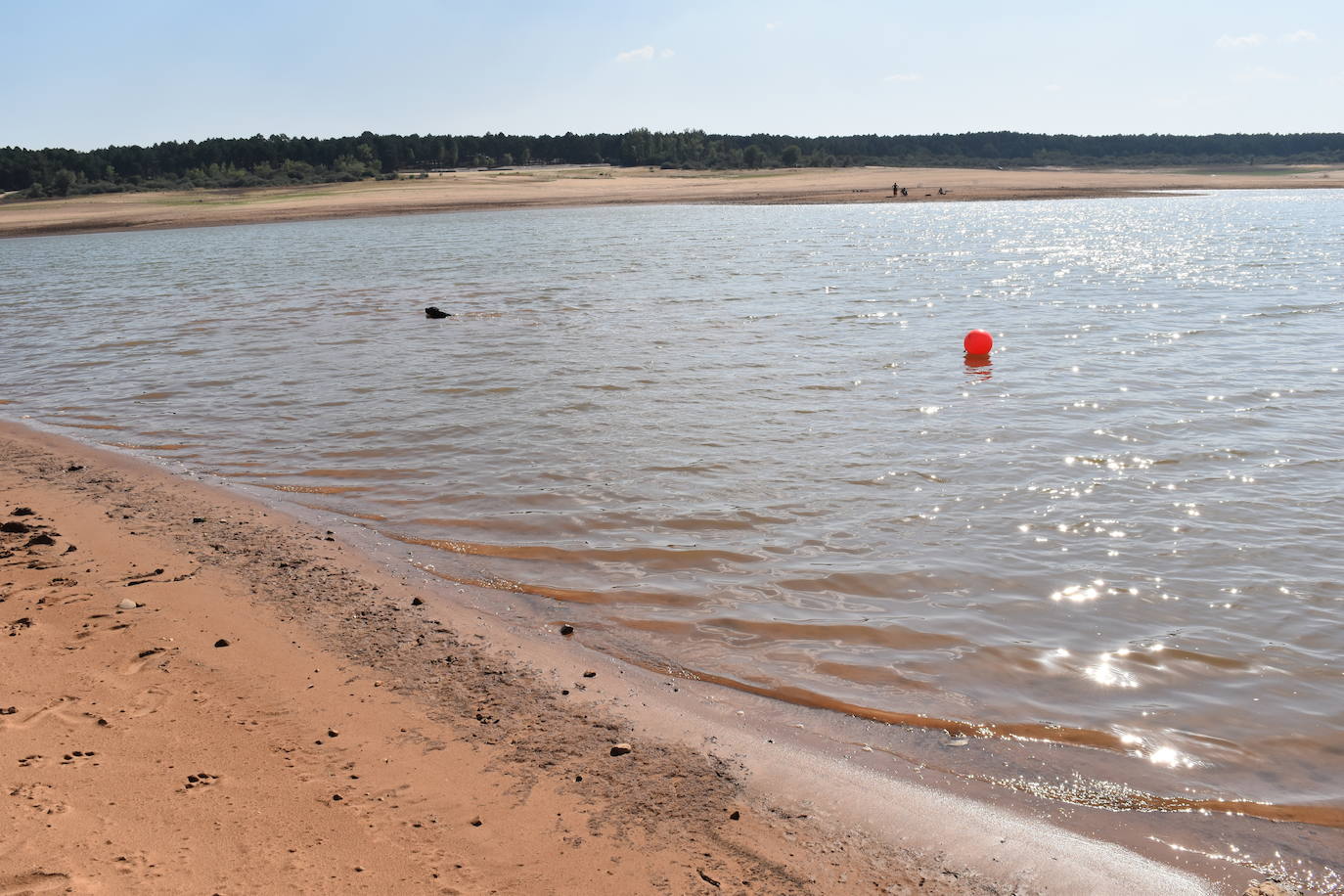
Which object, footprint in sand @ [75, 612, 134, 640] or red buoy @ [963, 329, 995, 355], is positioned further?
red buoy @ [963, 329, 995, 355]

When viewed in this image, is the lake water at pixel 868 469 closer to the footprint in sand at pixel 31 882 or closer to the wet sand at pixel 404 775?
the wet sand at pixel 404 775

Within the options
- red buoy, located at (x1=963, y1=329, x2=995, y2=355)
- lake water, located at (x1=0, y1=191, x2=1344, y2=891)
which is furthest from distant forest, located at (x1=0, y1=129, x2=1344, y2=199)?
red buoy, located at (x1=963, y1=329, x2=995, y2=355)

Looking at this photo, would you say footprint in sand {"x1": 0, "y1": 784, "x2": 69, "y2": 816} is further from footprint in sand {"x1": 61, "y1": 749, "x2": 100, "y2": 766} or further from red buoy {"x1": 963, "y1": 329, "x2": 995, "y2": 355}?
red buoy {"x1": 963, "y1": 329, "x2": 995, "y2": 355}

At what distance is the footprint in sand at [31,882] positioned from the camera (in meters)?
2.81

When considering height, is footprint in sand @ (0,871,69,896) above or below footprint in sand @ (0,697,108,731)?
above

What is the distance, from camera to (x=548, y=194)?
224ft

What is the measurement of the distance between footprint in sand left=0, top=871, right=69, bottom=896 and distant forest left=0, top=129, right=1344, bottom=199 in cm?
8617

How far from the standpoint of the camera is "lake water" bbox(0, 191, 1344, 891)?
4.87 meters

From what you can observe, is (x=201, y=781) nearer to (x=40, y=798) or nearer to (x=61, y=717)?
(x=40, y=798)

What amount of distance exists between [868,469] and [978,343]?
18.4ft

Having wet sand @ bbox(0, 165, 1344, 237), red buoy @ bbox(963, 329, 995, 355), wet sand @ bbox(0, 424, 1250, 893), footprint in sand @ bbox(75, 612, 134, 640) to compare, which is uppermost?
wet sand @ bbox(0, 165, 1344, 237)

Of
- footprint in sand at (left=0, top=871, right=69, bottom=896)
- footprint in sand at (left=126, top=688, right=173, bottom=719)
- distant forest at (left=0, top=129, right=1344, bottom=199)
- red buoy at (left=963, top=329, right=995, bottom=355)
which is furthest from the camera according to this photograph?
distant forest at (left=0, top=129, right=1344, bottom=199)

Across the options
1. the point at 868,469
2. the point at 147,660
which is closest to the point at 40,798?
the point at 147,660

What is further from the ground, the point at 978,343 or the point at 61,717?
the point at 978,343
